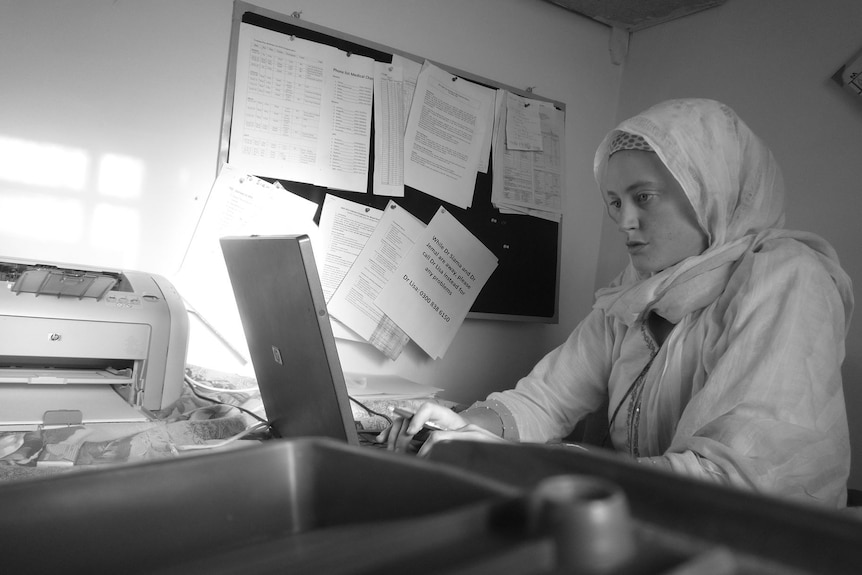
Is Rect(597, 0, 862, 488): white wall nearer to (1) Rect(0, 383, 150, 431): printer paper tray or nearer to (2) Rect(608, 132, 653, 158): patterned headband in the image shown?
(2) Rect(608, 132, 653, 158): patterned headband

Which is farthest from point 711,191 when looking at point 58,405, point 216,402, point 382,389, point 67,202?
point 67,202

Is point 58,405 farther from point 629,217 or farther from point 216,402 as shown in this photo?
point 629,217

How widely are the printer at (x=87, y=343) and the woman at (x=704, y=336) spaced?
1.42 feet

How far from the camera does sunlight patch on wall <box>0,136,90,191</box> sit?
1.39m

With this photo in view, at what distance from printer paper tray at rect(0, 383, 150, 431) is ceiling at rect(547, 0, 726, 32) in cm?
182

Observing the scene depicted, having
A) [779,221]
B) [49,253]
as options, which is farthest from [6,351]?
[779,221]

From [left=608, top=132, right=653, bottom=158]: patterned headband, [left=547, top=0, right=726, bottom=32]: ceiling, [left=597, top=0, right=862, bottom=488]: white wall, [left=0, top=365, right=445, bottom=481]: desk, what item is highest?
[left=547, top=0, right=726, bottom=32]: ceiling

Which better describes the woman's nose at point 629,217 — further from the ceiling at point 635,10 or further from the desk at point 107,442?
the ceiling at point 635,10

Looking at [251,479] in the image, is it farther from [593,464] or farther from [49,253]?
[49,253]

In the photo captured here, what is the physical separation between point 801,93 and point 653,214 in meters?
0.88

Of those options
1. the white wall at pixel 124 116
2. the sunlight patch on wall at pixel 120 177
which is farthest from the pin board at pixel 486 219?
the sunlight patch on wall at pixel 120 177

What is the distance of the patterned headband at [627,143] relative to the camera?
4.29 feet

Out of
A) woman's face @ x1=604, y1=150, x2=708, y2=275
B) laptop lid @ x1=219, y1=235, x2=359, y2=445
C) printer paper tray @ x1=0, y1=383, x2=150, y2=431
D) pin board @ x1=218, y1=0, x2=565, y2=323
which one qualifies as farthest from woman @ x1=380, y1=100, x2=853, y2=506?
pin board @ x1=218, y1=0, x2=565, y2=323

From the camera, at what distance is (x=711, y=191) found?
1245 millimetres
